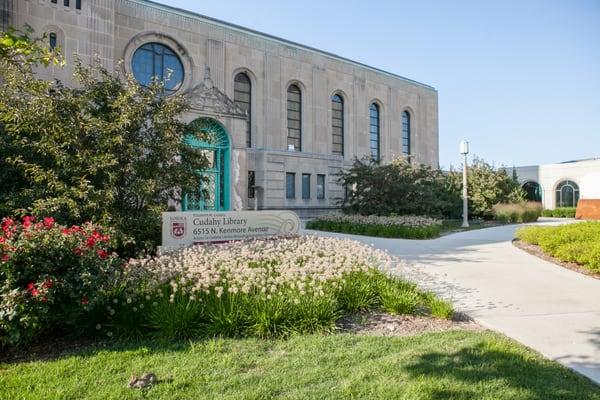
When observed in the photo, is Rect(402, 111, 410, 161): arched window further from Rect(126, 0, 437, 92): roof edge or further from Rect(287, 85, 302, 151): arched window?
Rect(287, 85, 302, 151): arched window

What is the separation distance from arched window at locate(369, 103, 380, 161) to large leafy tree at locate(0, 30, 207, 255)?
3063 centimetres

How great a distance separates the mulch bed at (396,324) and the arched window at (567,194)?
49.5 meters

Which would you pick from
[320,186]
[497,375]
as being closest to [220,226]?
[497,375]

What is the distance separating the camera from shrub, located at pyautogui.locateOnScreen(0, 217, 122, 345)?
13.6 feet

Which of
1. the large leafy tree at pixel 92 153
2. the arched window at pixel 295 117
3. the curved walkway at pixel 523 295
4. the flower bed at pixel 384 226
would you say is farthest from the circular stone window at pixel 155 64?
the curved walkway at pixel 523 295

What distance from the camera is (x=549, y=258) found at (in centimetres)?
1091

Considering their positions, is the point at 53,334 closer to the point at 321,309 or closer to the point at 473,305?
the point at 321,309

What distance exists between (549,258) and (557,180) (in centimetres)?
4283

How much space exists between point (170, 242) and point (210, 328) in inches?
186

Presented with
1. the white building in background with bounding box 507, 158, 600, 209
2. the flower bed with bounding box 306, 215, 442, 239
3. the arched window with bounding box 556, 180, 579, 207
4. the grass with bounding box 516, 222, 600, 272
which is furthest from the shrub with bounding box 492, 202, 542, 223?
the arched window with bounding box 556, 180, 579, 207

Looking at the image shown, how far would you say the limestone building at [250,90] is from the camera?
21969mm

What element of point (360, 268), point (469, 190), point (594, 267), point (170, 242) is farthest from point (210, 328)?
point (469, 190)

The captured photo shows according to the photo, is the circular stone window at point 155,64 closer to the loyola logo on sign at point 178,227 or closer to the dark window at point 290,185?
the dark window at point 290,185

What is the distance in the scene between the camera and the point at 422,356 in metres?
4.20
